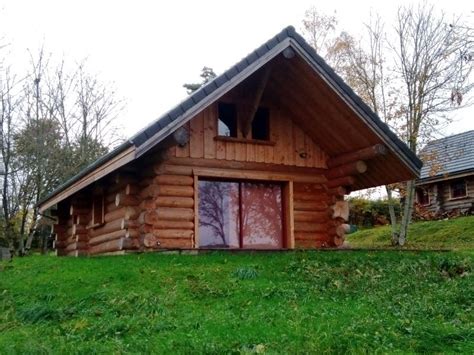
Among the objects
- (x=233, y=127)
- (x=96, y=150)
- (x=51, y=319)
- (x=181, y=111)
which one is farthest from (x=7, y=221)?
(x=51, y=319)

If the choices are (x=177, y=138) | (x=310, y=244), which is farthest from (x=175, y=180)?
(x=310, y=244)

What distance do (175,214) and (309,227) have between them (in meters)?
3.96

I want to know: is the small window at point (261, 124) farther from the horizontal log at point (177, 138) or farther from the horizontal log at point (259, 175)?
the horizontal log at point (177, 138)

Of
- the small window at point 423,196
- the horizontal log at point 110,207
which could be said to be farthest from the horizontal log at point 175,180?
the small window at point 423,196

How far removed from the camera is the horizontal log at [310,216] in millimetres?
15141

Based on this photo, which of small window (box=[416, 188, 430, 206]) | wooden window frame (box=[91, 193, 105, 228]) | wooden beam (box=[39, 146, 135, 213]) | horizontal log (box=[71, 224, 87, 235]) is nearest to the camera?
wooden beam (box=[39, 146, 135, 213])

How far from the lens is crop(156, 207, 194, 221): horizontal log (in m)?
13.2

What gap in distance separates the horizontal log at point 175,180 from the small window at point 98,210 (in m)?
3.67

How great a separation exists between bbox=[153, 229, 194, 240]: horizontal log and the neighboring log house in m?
19.2

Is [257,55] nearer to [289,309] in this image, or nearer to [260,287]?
[260,287]

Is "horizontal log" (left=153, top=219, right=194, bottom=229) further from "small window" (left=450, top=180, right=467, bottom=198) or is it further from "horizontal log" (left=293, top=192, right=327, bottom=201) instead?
"small window" (left=450, top=180, right=467, bottom=198)

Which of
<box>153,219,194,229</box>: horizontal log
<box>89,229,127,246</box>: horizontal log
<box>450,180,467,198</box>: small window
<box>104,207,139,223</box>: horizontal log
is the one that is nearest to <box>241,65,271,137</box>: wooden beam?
<box>153,219,194,229</box>: horizontal log

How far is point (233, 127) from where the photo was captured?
14.9m

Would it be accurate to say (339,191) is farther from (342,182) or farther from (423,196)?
(423,196)
